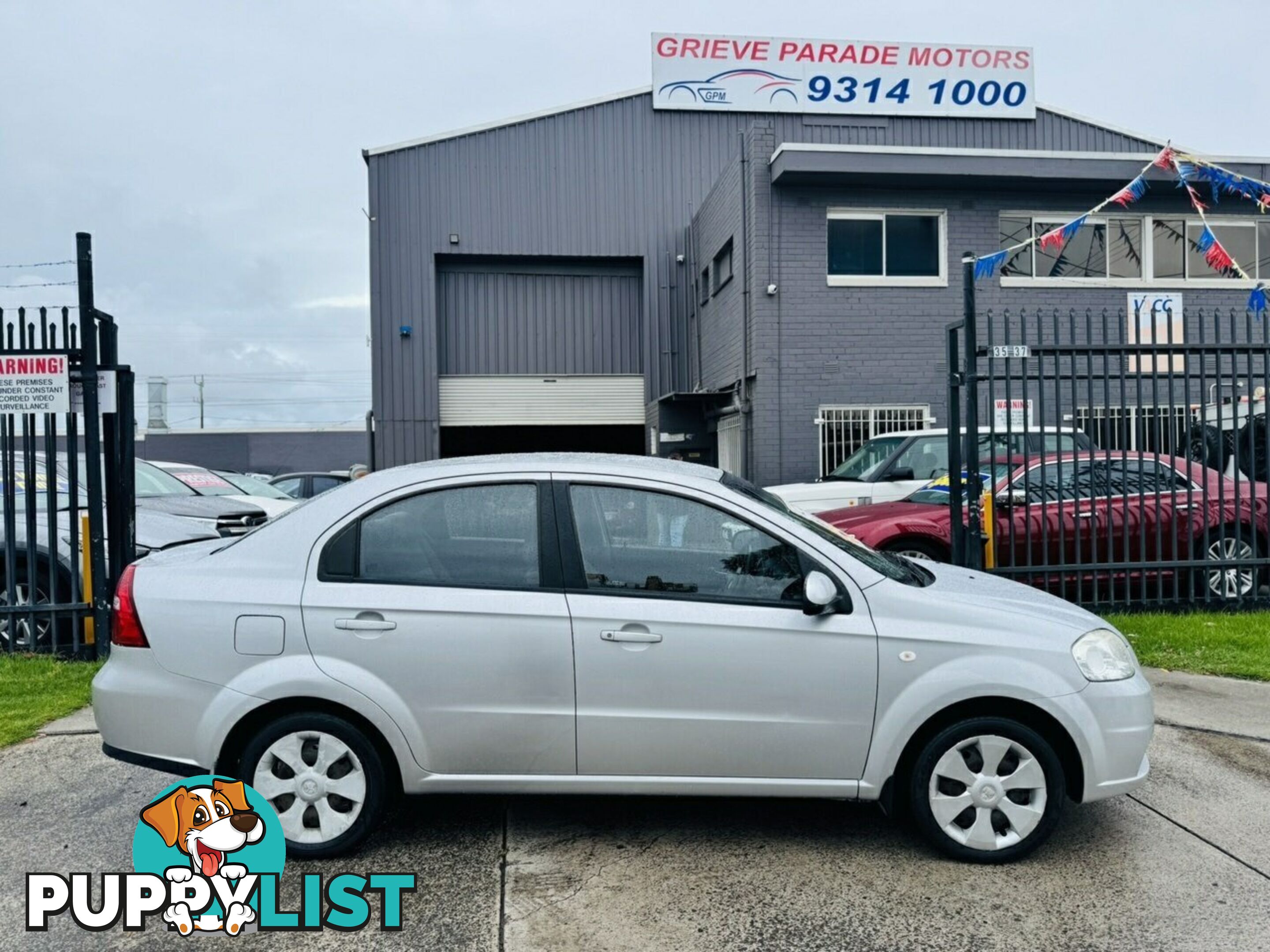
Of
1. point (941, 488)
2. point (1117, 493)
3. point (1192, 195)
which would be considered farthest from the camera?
point (1192, 195)

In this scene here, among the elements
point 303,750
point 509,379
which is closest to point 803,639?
point 303,750

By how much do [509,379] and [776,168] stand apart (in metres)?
8.35

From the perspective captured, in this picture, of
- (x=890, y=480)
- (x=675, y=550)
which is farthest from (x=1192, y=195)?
(x=675, y=550)

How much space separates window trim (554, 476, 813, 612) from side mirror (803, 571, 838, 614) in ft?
0.10

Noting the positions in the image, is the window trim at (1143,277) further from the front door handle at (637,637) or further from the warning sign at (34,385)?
the front door handle at (637,637)

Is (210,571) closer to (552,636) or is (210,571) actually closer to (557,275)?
(552,636)

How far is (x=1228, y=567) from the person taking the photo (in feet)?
26.6

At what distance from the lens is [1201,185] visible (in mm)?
15461

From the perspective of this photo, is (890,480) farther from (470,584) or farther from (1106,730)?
(470,584)

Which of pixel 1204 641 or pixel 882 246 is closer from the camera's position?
pixel 1204 641

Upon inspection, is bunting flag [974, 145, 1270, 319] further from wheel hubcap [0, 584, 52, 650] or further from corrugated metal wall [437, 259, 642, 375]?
corrugated metal wall [437, 259, 642, 375]

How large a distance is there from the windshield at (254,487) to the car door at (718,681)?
8.75m

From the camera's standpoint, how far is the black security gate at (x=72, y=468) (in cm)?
693

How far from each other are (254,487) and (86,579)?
5.99m
